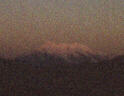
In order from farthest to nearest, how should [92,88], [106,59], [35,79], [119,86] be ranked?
[106,59] → [35,79] → [92,88] → [119,86]

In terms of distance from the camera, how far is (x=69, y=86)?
8312 mm

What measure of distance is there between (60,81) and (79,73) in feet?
4.35

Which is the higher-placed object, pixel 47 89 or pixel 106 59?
pixel 106 59

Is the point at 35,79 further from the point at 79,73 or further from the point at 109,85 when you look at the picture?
the point at 109,85

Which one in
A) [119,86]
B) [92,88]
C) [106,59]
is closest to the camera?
[119,86]

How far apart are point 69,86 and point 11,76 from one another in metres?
2.40

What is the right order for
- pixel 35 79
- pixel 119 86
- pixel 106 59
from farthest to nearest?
1. pixel 106 59
2. pixel 35 79
3. pixel 119 86

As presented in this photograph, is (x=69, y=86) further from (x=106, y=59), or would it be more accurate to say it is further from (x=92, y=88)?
(x=106, y=59)

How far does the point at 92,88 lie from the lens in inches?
308

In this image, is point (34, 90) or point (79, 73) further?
point (79, 73)

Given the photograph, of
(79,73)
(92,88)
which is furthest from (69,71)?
(92,88)

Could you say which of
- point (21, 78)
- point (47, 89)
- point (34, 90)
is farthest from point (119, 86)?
point (21, 78)

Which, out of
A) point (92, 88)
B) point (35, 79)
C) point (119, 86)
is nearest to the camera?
point (119, 86)

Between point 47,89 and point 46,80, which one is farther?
point 46,80
